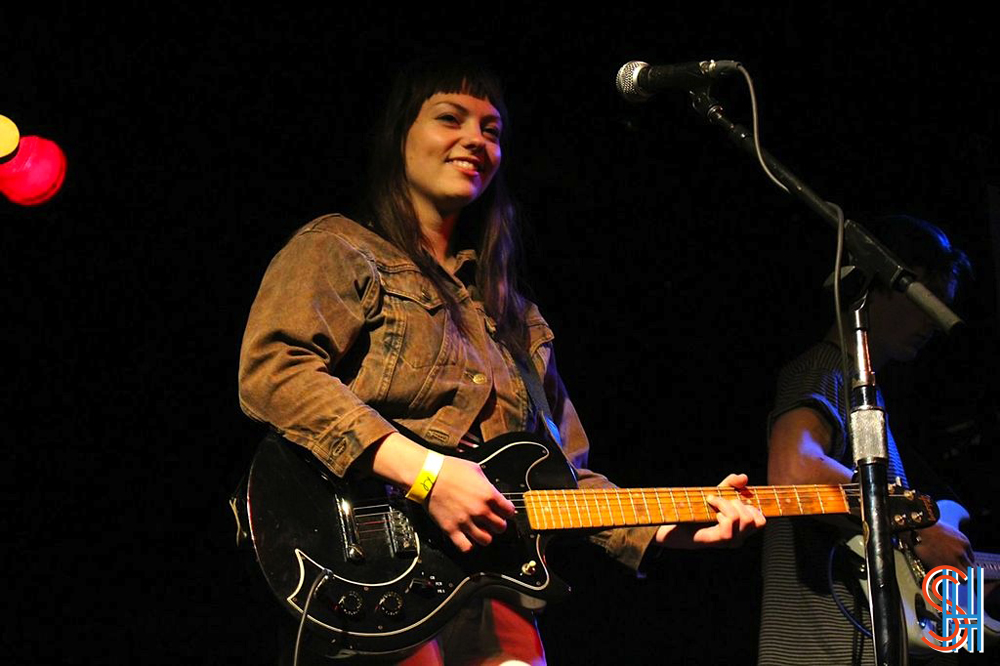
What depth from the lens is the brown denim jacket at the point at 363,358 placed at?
209 cm

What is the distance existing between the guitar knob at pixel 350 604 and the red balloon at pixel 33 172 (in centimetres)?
204

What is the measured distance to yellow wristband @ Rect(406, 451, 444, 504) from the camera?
2.03 m

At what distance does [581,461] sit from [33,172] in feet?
6.64

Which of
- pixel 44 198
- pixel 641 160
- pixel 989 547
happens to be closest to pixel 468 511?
pixel 44 198

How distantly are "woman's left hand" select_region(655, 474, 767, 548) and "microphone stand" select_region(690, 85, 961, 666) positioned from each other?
635mm

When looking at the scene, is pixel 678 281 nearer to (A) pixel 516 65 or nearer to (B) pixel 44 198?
(A) pixel 516 65

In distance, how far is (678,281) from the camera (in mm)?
4559

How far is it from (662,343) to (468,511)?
8.62ft

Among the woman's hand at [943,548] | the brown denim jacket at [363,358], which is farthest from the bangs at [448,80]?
the woman's hand at [943,548]

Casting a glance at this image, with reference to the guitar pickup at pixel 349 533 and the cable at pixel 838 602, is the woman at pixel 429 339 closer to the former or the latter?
the guitar pickup at pixel 349 533

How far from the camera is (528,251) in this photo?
437 cm

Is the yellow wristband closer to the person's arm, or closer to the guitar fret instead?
the guitar fret

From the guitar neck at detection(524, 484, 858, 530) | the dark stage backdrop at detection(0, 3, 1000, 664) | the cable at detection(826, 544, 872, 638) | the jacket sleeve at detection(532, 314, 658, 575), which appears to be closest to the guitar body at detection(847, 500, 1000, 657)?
the cable at detection(826, 544, 872, 638)

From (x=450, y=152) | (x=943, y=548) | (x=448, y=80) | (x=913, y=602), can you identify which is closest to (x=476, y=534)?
(x=450, y=152)
